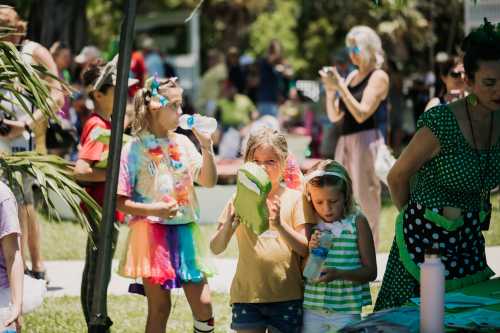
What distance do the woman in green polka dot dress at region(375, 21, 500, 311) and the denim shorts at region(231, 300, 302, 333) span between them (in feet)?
1.62

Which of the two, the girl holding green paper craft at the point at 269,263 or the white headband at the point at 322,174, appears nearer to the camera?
the white headband at the point at 322,174

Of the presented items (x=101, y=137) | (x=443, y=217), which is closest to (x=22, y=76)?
(x=101, y=137)

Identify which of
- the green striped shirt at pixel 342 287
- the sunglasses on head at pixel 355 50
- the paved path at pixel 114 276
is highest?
the sunglasses on head at pixel 355 50

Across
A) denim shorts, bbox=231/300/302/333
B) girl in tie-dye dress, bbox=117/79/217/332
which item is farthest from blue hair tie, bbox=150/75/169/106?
denim shorts, bbox=231/300/302/333

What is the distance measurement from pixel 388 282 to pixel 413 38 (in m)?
20.9

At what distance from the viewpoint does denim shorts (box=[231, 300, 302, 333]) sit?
16.6 ft

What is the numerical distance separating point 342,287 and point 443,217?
570 mm

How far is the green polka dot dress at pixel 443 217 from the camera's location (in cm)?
457

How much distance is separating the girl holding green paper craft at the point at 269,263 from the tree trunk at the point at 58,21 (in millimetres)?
9177

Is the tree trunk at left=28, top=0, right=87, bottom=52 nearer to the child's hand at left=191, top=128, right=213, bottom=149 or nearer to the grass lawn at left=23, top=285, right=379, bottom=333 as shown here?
the grass lawn at left=23, top=285, right=379, bottom=333

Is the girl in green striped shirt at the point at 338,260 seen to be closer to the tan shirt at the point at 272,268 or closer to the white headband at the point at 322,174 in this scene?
the white headband at the point at 322,174

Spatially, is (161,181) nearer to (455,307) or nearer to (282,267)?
(282,267)

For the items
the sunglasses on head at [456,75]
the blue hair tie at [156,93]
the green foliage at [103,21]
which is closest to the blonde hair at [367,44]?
the sunglasses on head at [456,75]

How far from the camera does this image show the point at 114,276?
8.80 meters
